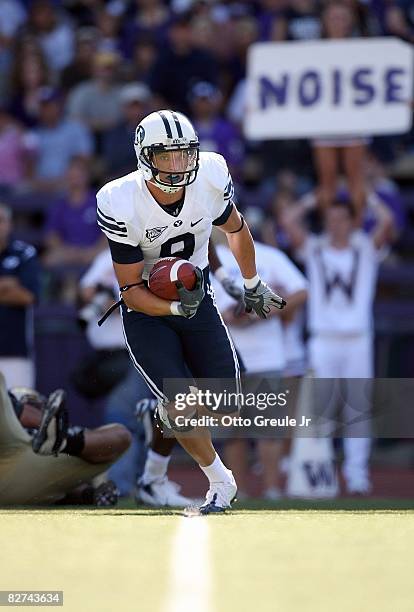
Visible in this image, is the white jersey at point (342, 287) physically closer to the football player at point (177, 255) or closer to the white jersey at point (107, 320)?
the white jersey at point (107, 320)

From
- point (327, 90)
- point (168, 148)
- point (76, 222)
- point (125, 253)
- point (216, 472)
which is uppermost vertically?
point (168, 148)

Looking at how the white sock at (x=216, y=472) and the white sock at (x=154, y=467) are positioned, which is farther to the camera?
the white sock at (x=154, y=467)

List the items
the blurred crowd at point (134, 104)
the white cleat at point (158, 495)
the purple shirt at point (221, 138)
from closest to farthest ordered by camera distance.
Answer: the white cleat at point (158, 495)
the blurred crowd at point (134, 104)
the purple shirt at point (221, 138)

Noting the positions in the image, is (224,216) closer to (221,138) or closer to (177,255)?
(177,255)

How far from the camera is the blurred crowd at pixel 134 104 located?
11367 millimetres

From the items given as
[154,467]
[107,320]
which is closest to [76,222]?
[107,320]

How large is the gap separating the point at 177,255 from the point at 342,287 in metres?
3.54

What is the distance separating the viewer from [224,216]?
22.1 feet

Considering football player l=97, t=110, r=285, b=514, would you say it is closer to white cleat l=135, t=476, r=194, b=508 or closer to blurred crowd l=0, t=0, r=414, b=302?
white cleat l=135, t=476, r=194, b=508

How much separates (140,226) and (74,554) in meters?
1.76

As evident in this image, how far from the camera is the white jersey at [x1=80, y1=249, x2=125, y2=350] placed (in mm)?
9133

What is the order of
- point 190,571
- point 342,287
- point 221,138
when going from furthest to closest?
point 221,138 → point 342,287 → point 190,571

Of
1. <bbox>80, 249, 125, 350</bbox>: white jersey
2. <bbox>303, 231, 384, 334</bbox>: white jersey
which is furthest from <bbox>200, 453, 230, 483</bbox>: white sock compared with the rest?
<bbox>303, 231, 384, 334</bbox>: white jersey

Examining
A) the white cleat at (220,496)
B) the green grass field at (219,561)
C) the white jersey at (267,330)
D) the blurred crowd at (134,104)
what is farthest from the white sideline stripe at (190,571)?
the blurred crowd at (134,104)
